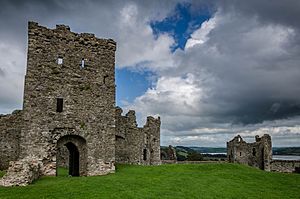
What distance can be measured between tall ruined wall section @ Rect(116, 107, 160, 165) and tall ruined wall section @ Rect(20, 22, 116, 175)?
9.45 metres

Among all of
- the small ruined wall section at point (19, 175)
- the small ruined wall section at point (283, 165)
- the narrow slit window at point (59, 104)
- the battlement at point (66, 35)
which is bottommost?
the small ruined wall section at point (283, 165)

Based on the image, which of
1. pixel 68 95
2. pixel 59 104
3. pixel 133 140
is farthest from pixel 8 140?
pixel 133 140

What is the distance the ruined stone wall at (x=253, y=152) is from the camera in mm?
53875

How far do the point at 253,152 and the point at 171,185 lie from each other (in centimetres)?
4098

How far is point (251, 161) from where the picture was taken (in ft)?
182

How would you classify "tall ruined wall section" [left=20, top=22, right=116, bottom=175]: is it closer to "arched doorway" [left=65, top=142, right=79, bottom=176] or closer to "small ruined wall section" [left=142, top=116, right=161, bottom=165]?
"arched doorway" [left=65, top=142, right=79, bottom=176]

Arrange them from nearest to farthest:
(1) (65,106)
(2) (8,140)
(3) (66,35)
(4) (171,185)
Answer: (4) (171,185)
(1) (65,106)
(3) (66,35)
(2) (8,140)

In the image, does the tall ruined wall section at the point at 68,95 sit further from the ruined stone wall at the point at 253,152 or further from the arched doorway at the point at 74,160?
the ruined stone wall at the point at 253,152

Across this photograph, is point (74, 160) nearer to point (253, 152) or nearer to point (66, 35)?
point (66, 35)

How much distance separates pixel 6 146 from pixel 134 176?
1112 centimetres

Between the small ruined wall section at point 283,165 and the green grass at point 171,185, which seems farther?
the small ruined wall section at point 283,165

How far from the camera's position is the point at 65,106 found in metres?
23.1

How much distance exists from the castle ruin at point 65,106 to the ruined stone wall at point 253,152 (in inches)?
1471

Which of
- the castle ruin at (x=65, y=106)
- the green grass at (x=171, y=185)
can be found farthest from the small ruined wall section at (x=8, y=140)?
the green grass at (x=171, y=185)
